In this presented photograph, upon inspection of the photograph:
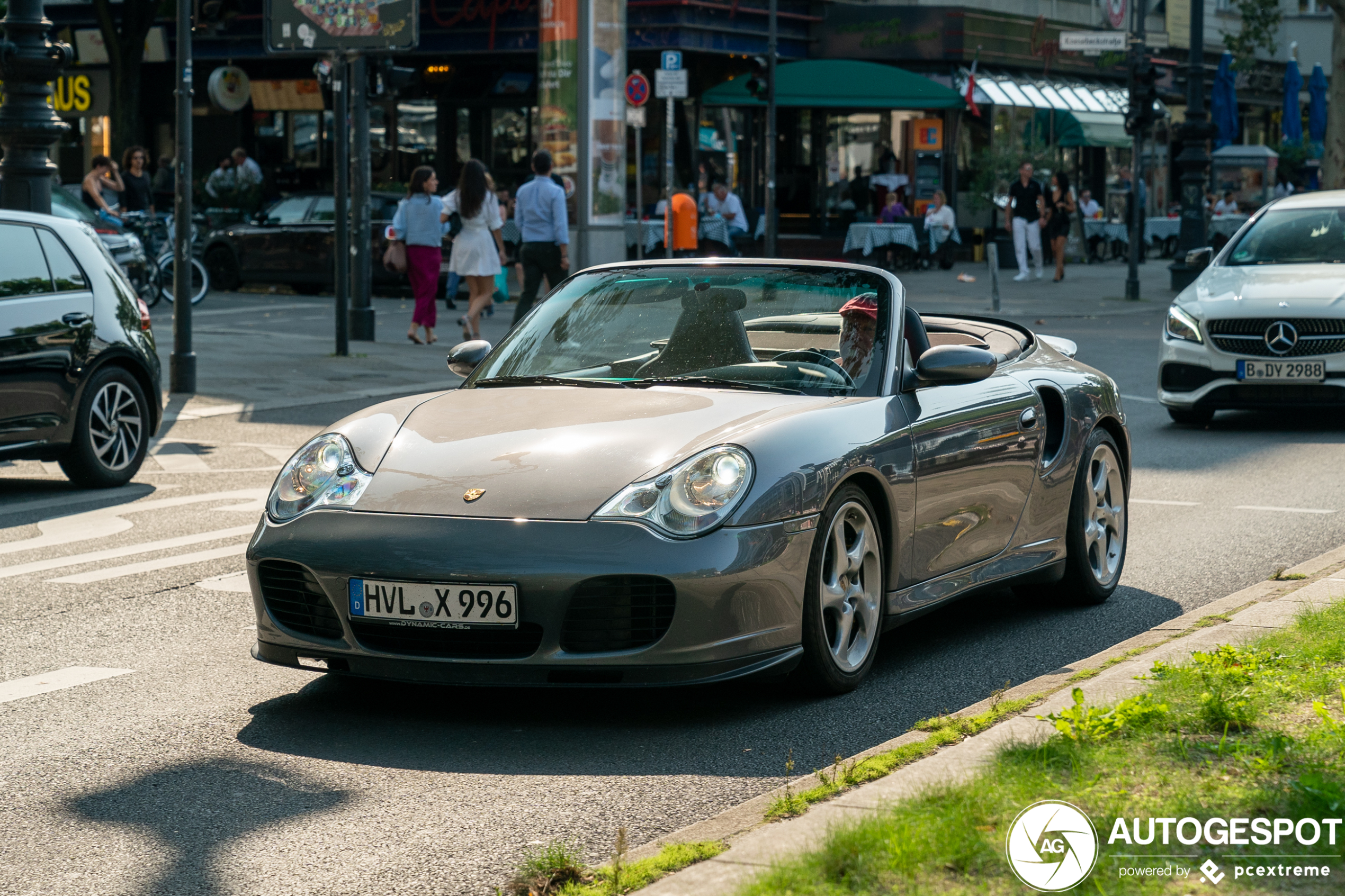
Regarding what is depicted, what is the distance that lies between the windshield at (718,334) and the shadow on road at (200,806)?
1.86 m

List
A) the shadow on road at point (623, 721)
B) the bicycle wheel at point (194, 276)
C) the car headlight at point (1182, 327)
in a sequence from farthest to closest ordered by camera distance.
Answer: the bicycle wheel at point (194, 276)
the car headlight at point (1182, 327)
the shadow on road at point (623, 721)

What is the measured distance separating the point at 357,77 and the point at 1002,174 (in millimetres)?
20250

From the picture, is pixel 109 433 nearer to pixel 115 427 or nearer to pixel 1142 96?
pixel 115 427

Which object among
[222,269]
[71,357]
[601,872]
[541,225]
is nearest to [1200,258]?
[541,225]

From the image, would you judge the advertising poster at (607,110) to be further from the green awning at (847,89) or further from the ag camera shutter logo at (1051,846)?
the ag camera shutter logo at (1051,846)

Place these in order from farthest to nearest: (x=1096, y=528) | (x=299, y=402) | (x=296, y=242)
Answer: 1. (x=296, y=242)
2. (x=299, y=402)
3. (x=1096, y=528)

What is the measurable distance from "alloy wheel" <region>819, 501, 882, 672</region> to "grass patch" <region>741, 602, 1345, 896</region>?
91cm

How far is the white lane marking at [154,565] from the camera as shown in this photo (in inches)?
293

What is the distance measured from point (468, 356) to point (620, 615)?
207 cm

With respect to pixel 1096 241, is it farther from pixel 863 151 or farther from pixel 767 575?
pixel 767 575

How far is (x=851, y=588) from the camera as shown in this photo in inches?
215

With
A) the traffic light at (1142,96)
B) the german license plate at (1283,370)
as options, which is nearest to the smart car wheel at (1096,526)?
the german license plate at (1283,370)

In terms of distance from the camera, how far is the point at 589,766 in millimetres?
4711

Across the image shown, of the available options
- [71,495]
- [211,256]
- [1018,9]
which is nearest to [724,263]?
[71,495]
